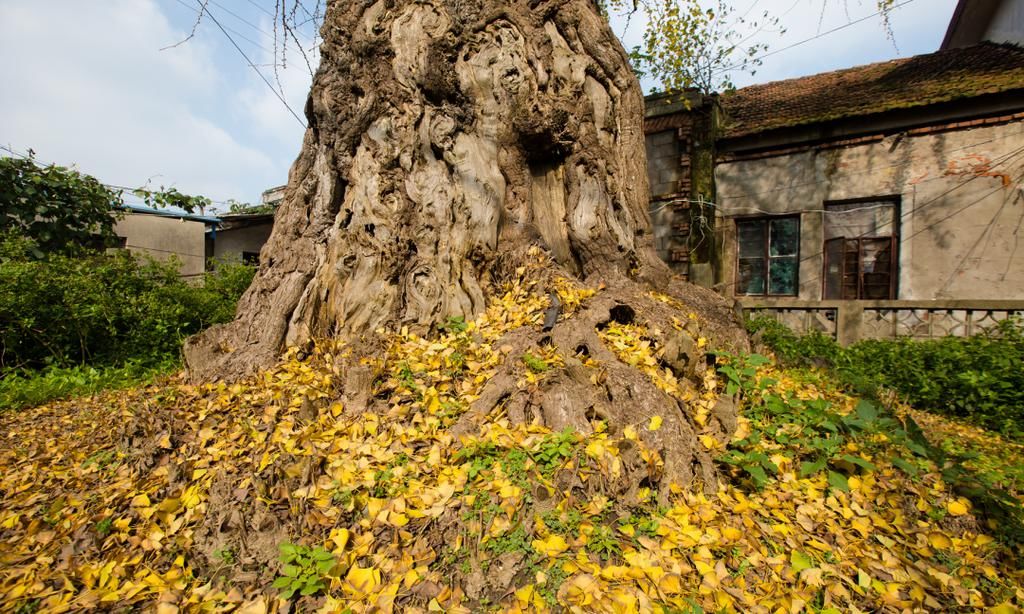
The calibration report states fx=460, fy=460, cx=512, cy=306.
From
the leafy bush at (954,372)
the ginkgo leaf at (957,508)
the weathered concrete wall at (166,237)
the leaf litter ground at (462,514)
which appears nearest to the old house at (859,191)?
the leafy bush at (954,372)

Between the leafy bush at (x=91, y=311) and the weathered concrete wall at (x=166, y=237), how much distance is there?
436 centimetres

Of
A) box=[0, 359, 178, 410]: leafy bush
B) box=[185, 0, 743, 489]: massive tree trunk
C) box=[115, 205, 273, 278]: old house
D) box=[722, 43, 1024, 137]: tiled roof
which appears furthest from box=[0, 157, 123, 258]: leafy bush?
box=[722, 43, 1024, 137]: tiled roof

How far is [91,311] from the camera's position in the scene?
5.73 m

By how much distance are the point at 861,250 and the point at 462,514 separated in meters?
10.6

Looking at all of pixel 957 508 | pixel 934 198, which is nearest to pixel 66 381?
pixel 957 508

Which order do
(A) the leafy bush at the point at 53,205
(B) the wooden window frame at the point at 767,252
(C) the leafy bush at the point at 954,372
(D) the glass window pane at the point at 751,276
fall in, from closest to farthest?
(C) the leafy bush at the point at 954,372
(A) the leafy bush at the point at 53,205
(B) the wooden window frame at the point at 767,252
(D) the glass window pane at the point at 751,276

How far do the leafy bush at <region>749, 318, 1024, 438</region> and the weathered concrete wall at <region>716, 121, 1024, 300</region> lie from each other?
3306mm

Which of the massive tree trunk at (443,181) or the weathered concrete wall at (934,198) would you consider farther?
the weathered concrete wall at (934,198)

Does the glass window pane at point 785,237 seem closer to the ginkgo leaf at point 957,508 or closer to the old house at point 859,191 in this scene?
the old house at point 859,191

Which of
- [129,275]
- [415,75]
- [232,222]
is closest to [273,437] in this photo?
[415,75]

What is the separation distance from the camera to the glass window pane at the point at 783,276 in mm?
10016

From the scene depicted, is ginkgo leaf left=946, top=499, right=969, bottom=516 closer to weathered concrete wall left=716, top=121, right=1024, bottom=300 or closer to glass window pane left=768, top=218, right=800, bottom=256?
weathered concrete wall left=716, top=121, right=1024, bottom=300

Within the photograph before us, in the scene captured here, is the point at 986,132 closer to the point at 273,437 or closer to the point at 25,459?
the point at 273,437

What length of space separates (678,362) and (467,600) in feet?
6.84
